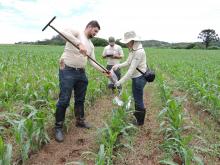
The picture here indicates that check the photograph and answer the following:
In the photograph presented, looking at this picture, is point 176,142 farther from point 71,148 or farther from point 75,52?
point 75,52

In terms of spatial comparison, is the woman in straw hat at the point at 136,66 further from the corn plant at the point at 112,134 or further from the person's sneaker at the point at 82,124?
the person's sneaker at the point at 82,124

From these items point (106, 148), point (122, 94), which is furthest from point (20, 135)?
point (122, 94)

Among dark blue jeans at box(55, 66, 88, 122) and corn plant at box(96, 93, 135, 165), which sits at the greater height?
dark blue jeans at box(55, 66, 88, 122)

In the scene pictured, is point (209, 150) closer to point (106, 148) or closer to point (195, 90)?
point (106, 148)

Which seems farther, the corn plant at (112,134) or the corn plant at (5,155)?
the corn plant at (112,134)

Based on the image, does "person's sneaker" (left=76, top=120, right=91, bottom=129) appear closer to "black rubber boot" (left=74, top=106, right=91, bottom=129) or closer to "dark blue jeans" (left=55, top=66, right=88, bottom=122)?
"black rubber boot" (left=74, top=106, right=91, bottom=129)

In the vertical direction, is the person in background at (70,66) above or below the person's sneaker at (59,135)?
above

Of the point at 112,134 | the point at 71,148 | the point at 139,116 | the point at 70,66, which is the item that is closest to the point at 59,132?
the point at 71,148

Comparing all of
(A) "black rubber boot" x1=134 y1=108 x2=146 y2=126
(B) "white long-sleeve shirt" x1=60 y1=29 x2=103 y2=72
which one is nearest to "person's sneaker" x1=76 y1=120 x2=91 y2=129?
(A) "black rubber boot" x1=134 y1=108 x2=146 y2=126

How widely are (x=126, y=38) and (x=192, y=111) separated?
2.64 m

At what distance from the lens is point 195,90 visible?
26.9 ft

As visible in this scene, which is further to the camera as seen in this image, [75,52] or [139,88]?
[139,88]

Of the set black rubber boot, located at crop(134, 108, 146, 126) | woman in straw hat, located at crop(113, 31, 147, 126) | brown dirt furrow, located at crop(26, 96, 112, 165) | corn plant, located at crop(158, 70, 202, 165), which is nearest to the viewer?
corn plant, located at crop(158, 70, 202, 165)

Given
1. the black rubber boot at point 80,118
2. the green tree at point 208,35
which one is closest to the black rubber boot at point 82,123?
the black rubber boot at point 80,118
